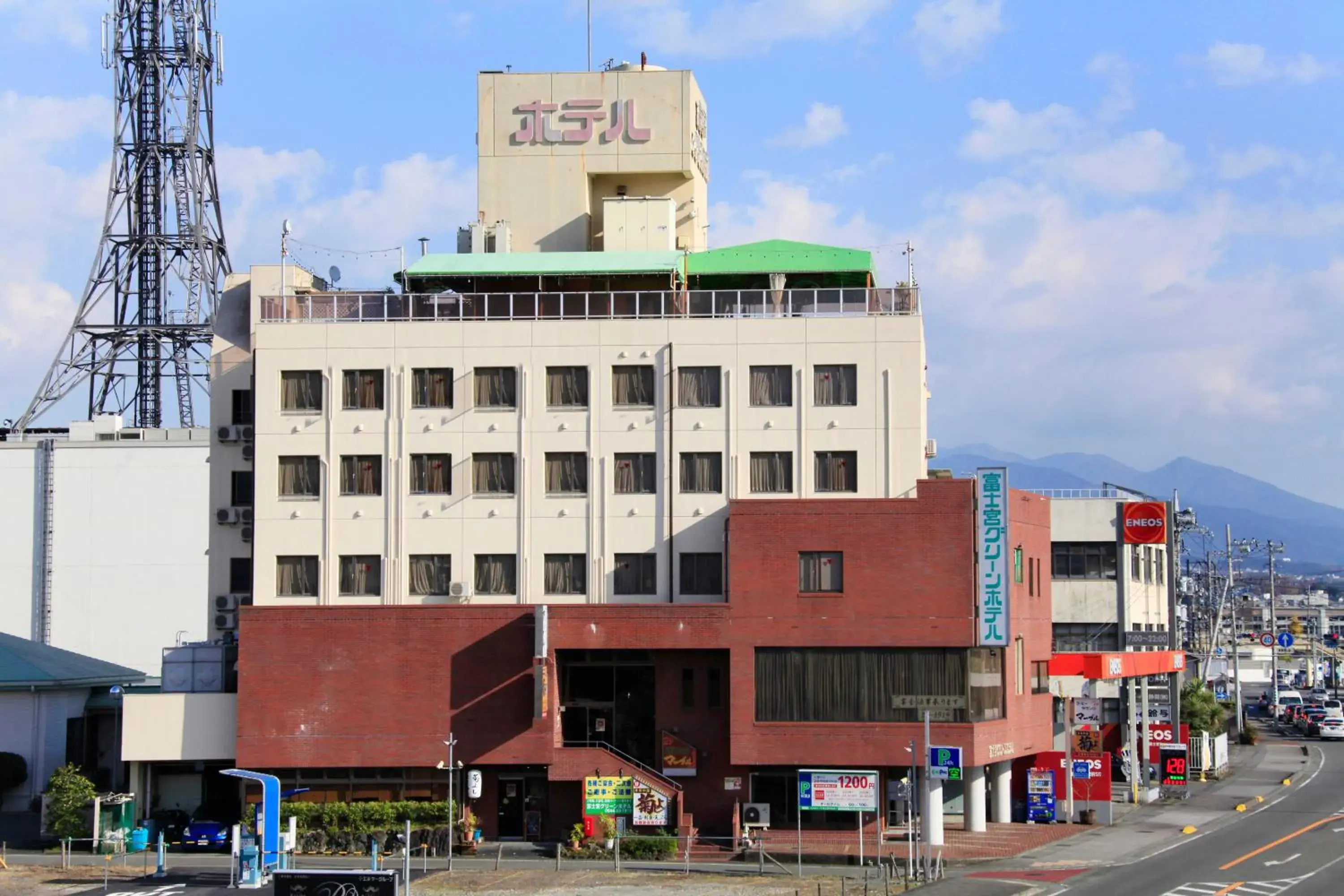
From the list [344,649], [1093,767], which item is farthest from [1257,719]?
[344,649]

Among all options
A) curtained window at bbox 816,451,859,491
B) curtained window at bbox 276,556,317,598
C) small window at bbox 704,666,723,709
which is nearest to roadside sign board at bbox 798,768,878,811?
small window at bbox 704,666,723,709

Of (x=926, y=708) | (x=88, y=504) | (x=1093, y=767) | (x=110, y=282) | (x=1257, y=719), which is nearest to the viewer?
(x=926, y=708)

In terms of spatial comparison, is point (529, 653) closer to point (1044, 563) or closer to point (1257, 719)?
point (1044, 563)

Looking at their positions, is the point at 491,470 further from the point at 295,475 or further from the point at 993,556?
the point at 993,556

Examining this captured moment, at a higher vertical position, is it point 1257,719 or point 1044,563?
point 1044,563

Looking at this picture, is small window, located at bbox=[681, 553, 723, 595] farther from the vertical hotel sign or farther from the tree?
the tree

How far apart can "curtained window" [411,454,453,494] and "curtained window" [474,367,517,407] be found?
8.77 feet

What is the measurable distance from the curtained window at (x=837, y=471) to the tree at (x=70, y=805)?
30.9m

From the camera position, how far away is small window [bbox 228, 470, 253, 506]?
72938mm

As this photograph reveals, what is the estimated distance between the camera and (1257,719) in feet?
508

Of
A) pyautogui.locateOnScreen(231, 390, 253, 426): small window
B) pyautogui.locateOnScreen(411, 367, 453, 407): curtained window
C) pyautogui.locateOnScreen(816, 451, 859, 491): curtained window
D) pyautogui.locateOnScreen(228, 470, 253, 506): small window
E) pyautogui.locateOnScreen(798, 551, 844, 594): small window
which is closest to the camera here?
pyautogui.locateOnScreen(798, 551, 844, 594): small window

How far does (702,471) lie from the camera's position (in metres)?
68.2

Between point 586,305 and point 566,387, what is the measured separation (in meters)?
3.57

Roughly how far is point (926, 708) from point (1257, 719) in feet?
336
